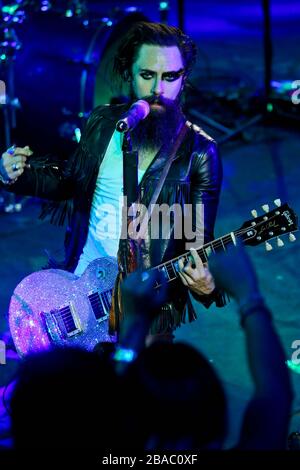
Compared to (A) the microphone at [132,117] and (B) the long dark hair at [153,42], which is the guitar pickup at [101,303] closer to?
(A) the microphone at [132,117]

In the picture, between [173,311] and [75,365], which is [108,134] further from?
[75,365]

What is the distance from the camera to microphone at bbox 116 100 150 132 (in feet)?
11.9

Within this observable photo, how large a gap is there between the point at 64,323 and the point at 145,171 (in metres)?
0.87

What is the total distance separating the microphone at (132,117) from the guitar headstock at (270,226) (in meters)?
0.82

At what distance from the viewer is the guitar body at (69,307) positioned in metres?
4.36

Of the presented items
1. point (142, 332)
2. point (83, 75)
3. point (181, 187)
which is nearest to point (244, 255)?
point (142, 332)

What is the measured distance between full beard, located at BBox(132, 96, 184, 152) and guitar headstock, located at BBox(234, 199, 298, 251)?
0.61 metres

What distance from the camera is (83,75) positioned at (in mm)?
8234

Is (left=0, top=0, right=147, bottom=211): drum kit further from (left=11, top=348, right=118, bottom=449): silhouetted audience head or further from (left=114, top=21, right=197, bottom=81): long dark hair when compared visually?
(left=11, top=348, right=118, bottom=449): silhouetted audience head

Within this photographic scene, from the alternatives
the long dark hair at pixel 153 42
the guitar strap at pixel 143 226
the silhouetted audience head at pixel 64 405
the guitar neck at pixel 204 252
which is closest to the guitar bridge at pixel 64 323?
the guitar strap at pixel 143 226

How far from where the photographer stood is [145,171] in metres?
4.39

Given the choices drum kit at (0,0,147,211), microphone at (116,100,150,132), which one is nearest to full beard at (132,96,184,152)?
microphone at (116,100,150,132)

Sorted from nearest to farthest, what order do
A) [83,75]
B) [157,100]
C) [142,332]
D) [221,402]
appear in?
[221,402] < [142,332] < [157,100] < [83,75]
